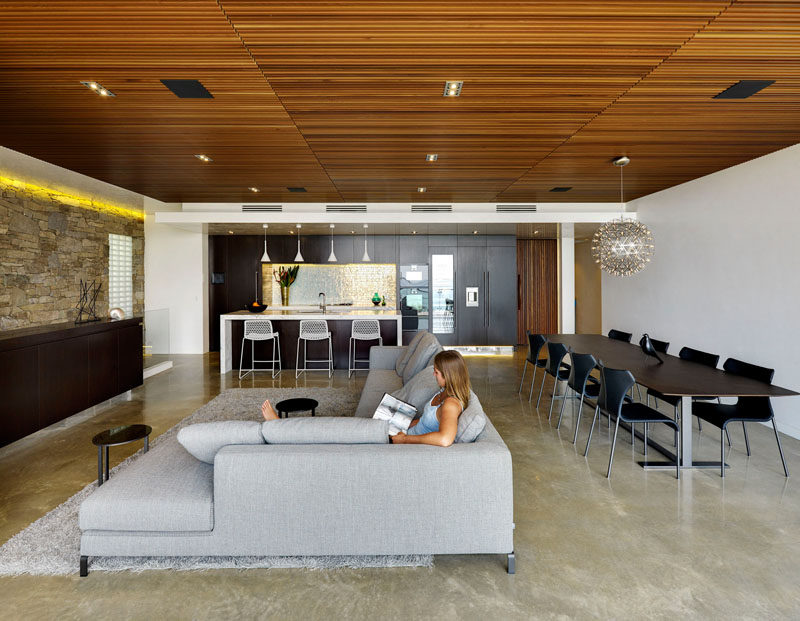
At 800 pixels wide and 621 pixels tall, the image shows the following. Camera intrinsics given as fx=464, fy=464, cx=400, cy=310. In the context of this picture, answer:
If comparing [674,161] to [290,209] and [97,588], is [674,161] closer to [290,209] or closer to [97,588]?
[290,209]

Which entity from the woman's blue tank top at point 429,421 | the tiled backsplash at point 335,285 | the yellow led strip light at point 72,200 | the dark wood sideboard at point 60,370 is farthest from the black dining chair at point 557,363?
the yellow led strip light at point 72,200

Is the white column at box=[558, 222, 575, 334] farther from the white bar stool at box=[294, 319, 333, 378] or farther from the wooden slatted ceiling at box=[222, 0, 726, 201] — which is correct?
the wooden slatted ceiling at box=[222, 0, 726, 201]

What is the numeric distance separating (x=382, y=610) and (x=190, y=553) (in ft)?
3.16

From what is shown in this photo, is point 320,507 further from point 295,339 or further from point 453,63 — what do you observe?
point 295,339

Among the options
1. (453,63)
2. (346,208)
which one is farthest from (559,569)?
(346,208)

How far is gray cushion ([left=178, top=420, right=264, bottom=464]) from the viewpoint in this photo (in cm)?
233

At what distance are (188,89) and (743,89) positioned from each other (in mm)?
3762

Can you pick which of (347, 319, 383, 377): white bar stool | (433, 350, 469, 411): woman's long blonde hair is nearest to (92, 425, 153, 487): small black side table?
(433, 350, 469, 411): woman's long blonde hair

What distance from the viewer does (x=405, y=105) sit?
11.3ft

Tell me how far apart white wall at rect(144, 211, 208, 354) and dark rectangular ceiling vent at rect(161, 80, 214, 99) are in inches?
267

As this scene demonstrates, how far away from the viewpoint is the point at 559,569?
2.34m

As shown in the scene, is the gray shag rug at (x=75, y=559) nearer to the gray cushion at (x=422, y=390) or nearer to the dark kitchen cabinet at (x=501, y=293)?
the gray cushion at (x=422, y=390)

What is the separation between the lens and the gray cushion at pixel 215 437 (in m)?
2.33

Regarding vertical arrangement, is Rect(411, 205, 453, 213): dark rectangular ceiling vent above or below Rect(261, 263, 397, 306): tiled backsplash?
A: above
